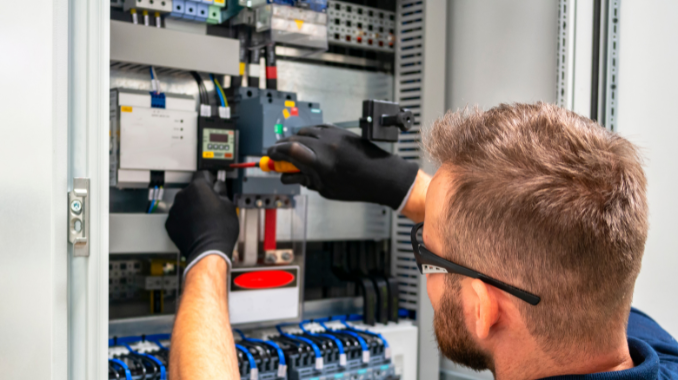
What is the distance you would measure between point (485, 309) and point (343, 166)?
740 millimetres

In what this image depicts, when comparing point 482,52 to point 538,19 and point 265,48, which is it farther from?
point 265,48

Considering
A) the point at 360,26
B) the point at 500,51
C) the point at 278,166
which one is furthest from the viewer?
the point at 360,26

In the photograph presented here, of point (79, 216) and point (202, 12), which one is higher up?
point (202, 12)

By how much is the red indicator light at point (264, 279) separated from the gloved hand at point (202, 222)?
236 millimetres

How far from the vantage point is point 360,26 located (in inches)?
90.7

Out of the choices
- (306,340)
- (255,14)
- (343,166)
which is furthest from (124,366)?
(255,14)

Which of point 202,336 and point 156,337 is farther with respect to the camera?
point 156,337

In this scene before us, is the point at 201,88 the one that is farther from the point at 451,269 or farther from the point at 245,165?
the point at 451,269

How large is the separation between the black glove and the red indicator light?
1.48 ft

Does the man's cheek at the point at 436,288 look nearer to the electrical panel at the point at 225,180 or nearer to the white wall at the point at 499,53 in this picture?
the electrical panel at the point at 225,180

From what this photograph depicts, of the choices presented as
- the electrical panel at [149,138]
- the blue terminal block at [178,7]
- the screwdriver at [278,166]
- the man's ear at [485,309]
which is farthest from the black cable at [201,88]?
the man's ear at [485,309]

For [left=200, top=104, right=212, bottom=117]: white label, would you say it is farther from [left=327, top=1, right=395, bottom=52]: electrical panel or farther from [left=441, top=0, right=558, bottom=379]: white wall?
[left=441, top=0, right=558, bottom=379]: white wall

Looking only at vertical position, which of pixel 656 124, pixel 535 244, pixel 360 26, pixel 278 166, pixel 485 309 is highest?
pixel 360 26

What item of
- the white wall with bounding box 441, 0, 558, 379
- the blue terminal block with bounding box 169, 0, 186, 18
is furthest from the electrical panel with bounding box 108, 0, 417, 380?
the white wall with bounding box 441, 0, 558, 379
